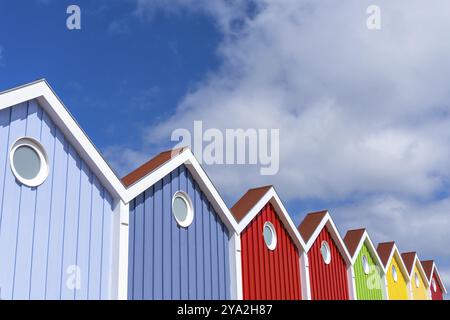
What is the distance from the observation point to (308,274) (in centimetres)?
1894

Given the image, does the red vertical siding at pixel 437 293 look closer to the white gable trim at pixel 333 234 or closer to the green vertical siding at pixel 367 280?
the green vertical siding at pixel 367 280

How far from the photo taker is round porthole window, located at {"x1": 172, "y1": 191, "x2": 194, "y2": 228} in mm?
14562

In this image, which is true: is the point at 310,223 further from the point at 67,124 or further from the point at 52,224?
the point at 52,224

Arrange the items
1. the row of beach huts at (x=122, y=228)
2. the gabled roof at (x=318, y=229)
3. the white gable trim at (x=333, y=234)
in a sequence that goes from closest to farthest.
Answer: the row of beach huts at (x=122, y=228) → the gabled roof at (x=318, y=229) → the white gable trim at (x=333, y=234)

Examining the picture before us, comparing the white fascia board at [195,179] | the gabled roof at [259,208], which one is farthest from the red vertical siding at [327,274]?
the white fascia board at [195,179]

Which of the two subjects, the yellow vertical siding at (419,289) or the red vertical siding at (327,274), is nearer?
the red vertical siding at (327,274)

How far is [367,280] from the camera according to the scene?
23703mm

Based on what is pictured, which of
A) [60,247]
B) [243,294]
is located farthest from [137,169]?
[243,294]

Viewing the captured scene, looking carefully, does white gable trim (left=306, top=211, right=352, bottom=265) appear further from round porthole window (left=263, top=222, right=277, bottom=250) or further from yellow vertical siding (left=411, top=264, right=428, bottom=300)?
yellow vertical siding (left=411, top=264, right=428, bottom=300)

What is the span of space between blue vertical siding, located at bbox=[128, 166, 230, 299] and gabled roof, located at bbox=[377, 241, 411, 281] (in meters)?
12.7

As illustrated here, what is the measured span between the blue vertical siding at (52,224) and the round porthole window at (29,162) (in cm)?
11

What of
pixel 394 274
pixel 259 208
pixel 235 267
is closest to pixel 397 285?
pixel 394 274

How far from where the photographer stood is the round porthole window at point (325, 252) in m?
20.6
